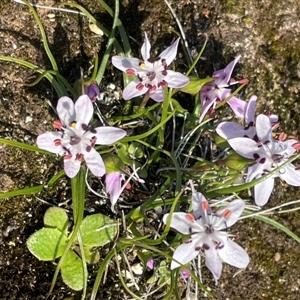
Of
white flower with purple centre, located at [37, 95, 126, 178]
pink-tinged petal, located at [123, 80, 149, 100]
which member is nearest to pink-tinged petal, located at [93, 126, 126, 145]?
white flower with purple centre, located at [37, 95, 126, 178]

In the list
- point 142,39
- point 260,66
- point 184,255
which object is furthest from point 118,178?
point 260,66

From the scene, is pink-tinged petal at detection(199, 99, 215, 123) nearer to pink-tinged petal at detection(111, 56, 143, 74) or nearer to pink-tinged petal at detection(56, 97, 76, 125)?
pink-tinged petal at detection(111, 56, 143, 74)

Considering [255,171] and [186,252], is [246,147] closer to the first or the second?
[255,171]

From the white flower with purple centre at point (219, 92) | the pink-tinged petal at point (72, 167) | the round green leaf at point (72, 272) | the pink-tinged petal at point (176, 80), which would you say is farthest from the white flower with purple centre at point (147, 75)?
the round green leaf at point (72, 272)

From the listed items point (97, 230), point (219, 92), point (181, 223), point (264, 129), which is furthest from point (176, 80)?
point (97, 230)

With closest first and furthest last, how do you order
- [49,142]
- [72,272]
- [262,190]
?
[49,142] → [262,190] → [72,272]

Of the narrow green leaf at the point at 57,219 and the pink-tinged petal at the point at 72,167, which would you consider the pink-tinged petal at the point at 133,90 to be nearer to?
the pink-tinged petal at the point at 72,167
